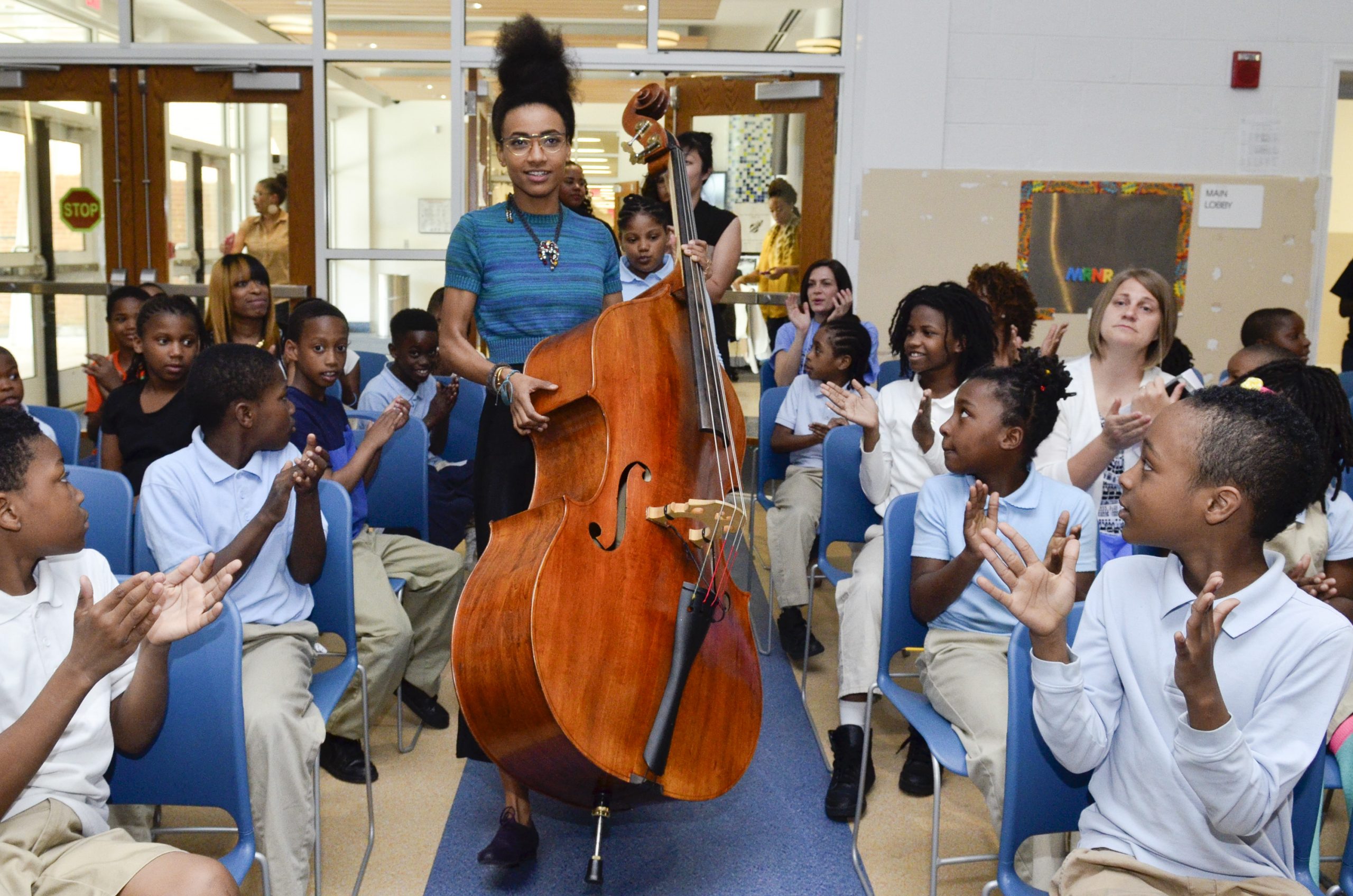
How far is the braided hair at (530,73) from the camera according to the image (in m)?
2.30

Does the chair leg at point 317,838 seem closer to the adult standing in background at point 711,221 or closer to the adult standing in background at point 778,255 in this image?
the adult standing in background at point 711,221

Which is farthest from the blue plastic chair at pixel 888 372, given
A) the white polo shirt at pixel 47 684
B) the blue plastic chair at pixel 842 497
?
the white polo shirt at pixel 47 684

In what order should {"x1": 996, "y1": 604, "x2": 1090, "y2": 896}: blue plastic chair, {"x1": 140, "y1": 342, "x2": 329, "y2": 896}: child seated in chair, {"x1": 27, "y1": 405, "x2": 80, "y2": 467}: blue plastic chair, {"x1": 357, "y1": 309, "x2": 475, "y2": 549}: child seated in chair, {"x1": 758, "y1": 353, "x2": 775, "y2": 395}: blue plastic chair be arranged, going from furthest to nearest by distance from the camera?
1. {"x1": 758, "y1": 353, "x2": 775, "y2": 395}: blue plastic chair
2. {"x1": 357, "y1": 309, "x2": 475, "y2": 549}: child seated in chair
3. {"x1": 27, "y1": 405, "x2": 80, "y2": 467}: blue plastic chair
4. {"x1": 140, "y1": 342, "x2": 329, "y2": 896}: child seated in chair
5. {"x1": 996, "y1": 604, "x2": 1090, "y2": 896}: blue plastic chair

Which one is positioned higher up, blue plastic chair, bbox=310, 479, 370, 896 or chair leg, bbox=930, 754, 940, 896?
blue plastic chair, bbox=310, 479, 370, 896

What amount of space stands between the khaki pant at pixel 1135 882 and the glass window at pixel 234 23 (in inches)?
215

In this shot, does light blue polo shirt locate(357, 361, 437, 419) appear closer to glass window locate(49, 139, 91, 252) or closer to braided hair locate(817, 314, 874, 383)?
braided hair locate(817, 314, 874, 383)

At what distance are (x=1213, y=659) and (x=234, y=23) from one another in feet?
18.7

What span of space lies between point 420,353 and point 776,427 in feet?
4.17

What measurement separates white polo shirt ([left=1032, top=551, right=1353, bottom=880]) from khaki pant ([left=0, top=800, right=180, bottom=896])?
1.26m

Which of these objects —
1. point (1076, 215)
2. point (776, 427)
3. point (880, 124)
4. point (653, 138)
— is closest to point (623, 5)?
point (880, 124)

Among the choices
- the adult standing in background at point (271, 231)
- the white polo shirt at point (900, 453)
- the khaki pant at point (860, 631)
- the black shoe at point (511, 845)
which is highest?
the adult standing in background at point (271, 231)

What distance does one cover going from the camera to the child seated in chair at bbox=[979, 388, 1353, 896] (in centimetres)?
148

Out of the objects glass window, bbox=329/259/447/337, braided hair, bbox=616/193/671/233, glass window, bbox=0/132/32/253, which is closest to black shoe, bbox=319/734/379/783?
braided hair, bbox=616/193/671/233

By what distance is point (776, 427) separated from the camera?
3875mm
